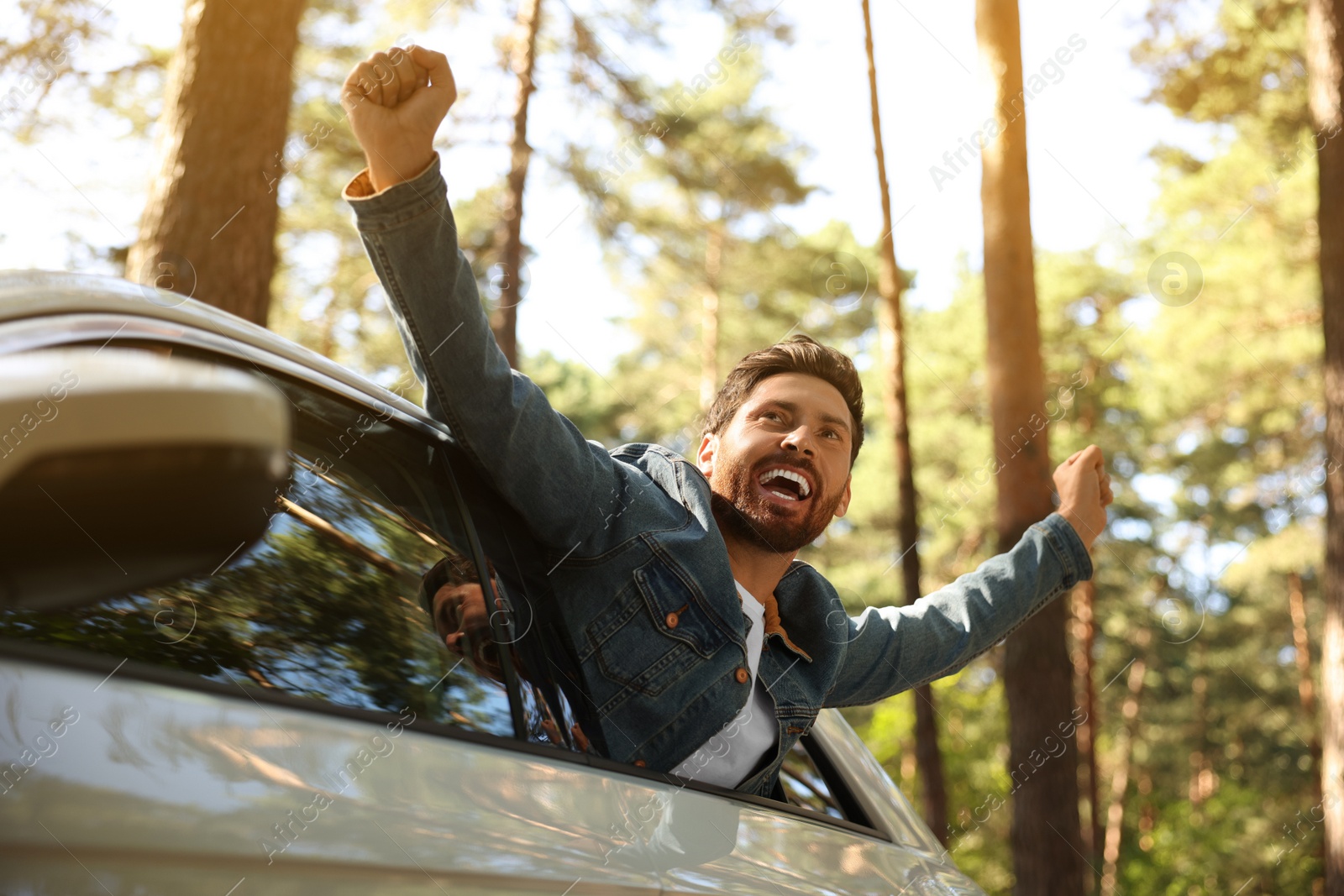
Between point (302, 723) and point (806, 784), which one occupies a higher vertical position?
point (806, 784)

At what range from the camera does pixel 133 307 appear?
1272 millimetres

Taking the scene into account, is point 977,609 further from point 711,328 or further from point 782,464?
point 711,328

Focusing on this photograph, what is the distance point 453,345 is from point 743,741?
1.01 m

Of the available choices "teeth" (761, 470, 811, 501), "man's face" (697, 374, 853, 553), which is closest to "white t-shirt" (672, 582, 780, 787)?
"man's face" (697, 374, 853, 553)

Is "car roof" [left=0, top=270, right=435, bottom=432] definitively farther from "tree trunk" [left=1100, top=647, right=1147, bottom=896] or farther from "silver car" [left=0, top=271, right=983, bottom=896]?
"tree trunk" [left=1100, top=647, right=1147, bottom=896]

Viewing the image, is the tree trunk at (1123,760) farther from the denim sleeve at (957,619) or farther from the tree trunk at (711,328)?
A: the denim sleeve at (957,619)

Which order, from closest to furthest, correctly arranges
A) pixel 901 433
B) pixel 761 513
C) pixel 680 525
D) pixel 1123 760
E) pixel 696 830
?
pixel 696 830
pixel 680 525
pixel 761 513
pixel 901 433
pixel 1123 760

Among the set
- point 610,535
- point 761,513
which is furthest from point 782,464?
point 610,535

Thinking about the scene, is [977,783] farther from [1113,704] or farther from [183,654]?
[183,654]

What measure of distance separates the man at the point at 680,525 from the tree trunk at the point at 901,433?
852 centimetres

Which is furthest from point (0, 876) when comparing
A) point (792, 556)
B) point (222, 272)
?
point (222, 272)

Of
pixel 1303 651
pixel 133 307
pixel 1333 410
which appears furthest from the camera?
pixel 1303 651

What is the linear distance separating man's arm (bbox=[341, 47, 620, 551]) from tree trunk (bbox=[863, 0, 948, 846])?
9741mm

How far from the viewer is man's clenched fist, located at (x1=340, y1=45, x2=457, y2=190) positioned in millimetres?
1739
